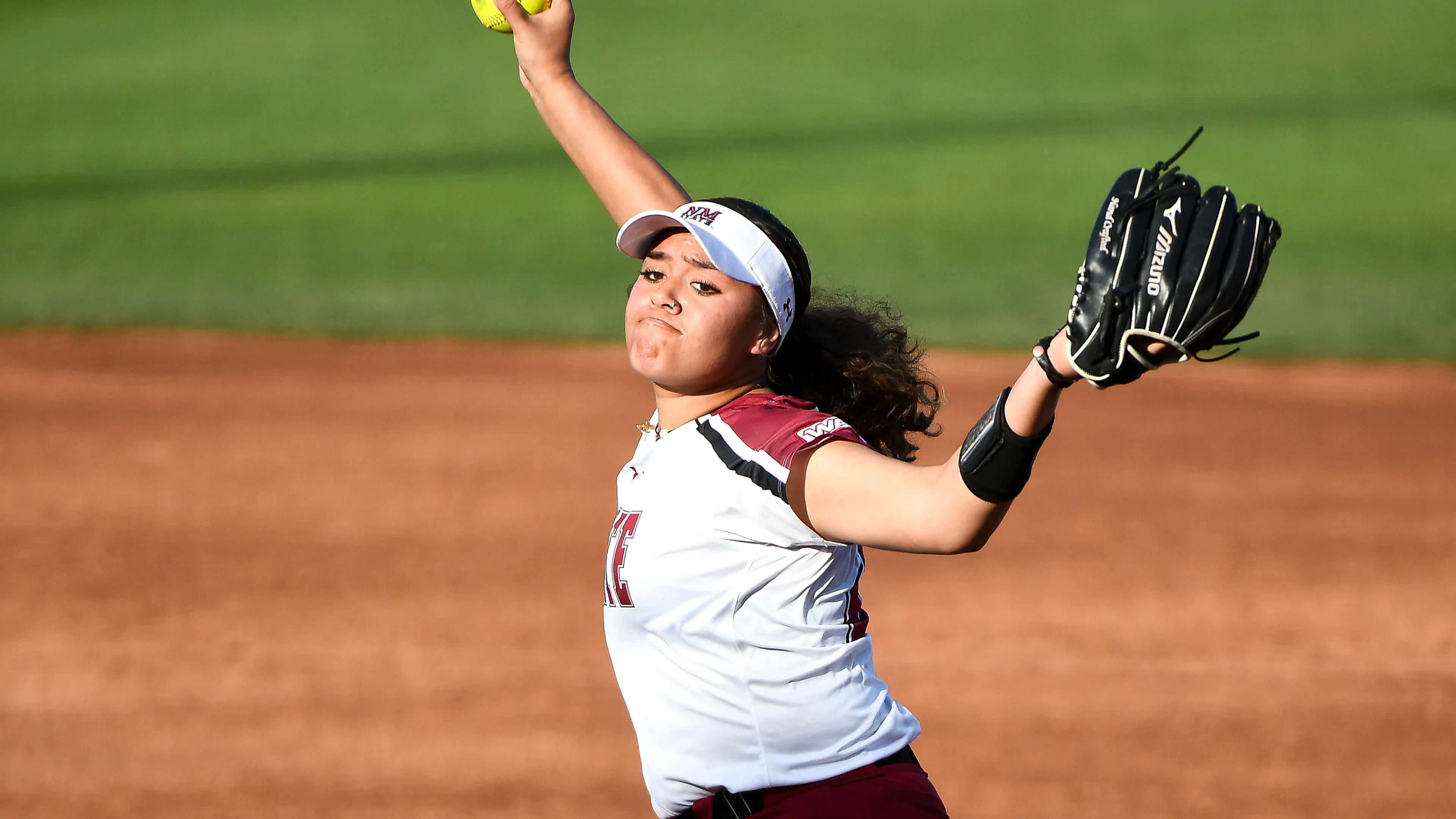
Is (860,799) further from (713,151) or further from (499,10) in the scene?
(713,151)

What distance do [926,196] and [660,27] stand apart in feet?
24.2

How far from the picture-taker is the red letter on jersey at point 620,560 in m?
2.71

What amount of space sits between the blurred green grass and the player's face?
7.56 m

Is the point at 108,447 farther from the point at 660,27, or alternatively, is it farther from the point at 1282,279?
the point at 660,27

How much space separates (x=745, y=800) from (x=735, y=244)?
104 centimetres

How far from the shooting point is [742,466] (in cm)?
252

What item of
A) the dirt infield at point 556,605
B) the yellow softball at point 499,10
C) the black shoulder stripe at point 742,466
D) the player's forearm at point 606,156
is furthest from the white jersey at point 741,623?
the dirt infield at point 556,605

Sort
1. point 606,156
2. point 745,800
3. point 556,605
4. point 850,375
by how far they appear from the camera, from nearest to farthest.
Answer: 1. point 745,800
2. point 850,375
3. point 606,156
4. point 556,605

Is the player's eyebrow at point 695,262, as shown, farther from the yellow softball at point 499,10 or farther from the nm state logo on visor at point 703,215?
the yellow softball at point 499,10

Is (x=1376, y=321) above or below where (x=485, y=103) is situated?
below

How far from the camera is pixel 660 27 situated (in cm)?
Answer: 2036

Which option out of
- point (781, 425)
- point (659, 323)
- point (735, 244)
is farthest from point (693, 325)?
point (781, 425)

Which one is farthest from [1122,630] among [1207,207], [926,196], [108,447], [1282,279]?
[926,196]

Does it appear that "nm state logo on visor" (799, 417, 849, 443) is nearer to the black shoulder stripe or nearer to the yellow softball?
the black shoulder stripe
